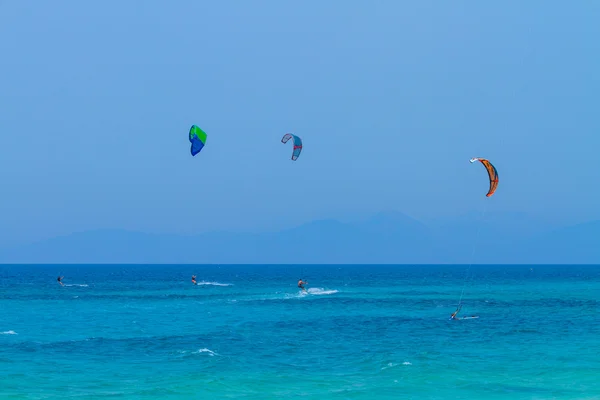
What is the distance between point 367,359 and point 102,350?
41.7 feet

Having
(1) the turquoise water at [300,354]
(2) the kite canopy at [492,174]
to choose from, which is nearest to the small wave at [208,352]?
(1) the turquoise water at [300,354]

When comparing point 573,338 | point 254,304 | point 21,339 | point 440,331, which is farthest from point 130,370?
point 254,304

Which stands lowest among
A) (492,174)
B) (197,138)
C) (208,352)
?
(208,352)

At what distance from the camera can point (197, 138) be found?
41.4 meters

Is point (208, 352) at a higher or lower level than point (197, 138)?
lower

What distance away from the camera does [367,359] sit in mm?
33094

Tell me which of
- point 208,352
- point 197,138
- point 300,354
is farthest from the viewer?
point 197,138

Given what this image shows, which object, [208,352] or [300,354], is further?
[208,352]

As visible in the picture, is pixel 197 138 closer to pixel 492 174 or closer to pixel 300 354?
pixel 300 354

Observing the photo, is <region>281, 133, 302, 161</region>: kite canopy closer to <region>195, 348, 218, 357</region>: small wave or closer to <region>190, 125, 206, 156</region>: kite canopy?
<region>190, 125, 206, 156</region>: kite canopy

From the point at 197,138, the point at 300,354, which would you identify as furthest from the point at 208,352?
the point at 197,138

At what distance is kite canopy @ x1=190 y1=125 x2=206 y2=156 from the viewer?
133 feet

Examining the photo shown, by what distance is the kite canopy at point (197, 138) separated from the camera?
40625mm

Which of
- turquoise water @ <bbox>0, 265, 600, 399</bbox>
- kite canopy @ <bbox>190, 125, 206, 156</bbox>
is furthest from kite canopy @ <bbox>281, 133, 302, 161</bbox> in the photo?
turquoise water @ <bbox>0, 265, 600, 399</bbox>
